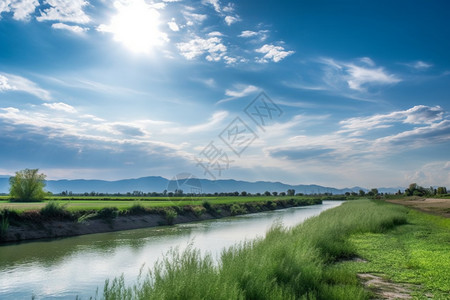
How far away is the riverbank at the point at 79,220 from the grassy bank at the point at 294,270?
46.0 ft

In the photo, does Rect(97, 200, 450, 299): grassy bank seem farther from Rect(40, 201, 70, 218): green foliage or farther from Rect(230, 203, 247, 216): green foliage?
Rect(230, 203, 247, 216): green foliage

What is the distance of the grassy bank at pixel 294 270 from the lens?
5.82 m

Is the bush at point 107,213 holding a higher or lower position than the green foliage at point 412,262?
higher

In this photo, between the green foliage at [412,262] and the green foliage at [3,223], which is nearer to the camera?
the green foliage at [412,262]

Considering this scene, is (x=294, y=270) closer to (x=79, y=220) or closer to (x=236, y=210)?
(x=79, y=220)

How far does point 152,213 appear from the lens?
1342 inches

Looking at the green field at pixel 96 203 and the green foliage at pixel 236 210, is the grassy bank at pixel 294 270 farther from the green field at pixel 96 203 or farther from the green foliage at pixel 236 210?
the green foliage at pixel 236 210

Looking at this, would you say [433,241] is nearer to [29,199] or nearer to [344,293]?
[344,293]

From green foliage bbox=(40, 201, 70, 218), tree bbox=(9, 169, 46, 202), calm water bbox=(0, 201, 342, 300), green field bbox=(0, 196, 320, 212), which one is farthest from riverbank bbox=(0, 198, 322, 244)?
tree bbox=(9, 169, 46, 202)

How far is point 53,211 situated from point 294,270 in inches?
866

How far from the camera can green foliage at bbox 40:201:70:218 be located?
2414 cm

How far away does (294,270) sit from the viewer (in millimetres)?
8391

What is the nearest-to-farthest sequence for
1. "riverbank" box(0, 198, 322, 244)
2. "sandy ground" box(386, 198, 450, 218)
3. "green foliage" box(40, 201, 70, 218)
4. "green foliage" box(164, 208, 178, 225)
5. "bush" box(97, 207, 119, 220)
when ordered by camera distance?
"riverbank" box(0, 198, 322, 244), "green foliage" box(40, 201, 70, 218), "bush" box(97, 207, 119, 220), "green foliage" box(164, 208, 178, 225), "sandy ground" box(386, 198, 450, 218)

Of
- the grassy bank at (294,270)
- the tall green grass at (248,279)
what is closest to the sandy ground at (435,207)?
the grassy bank at (294,270)
